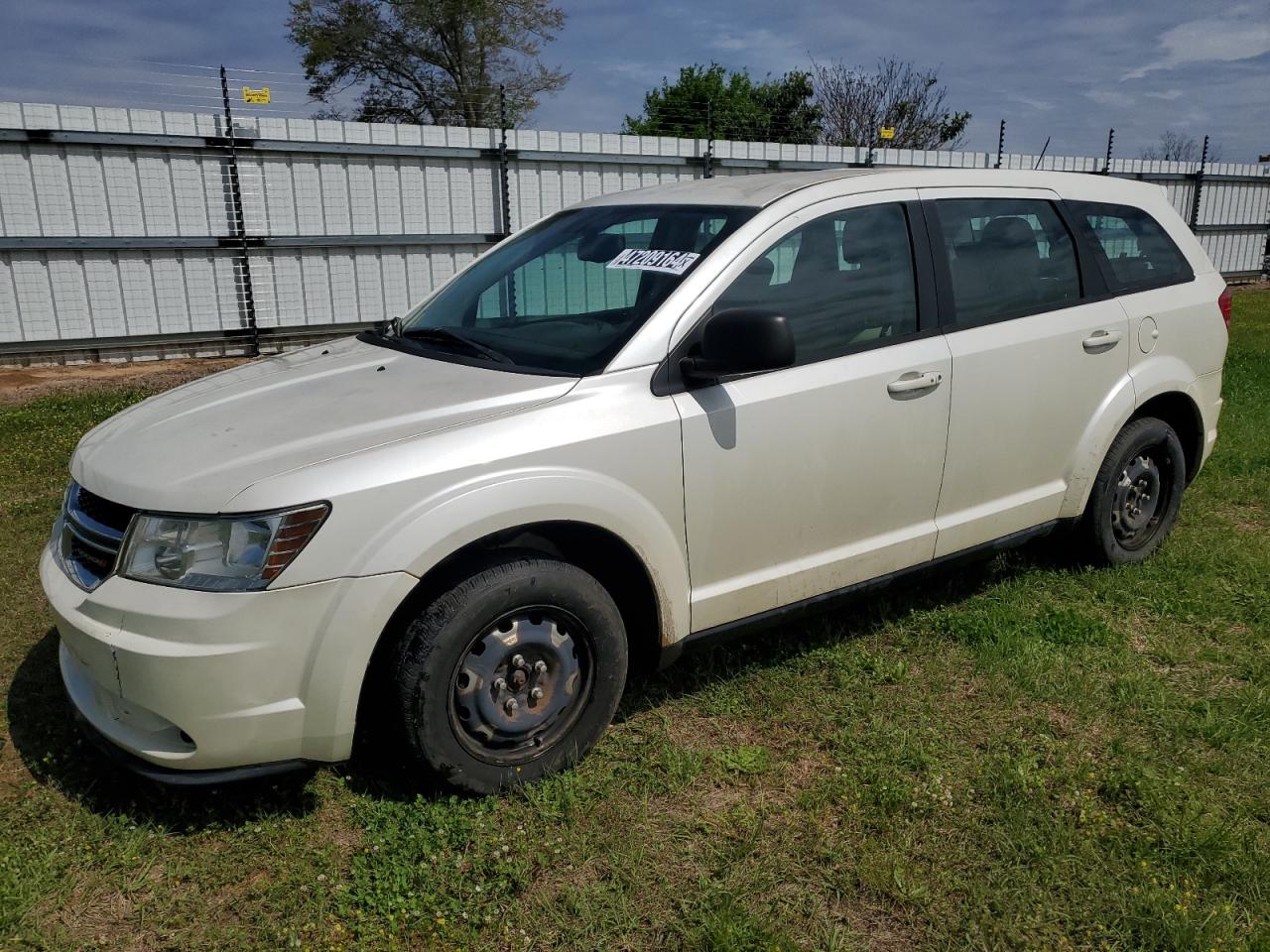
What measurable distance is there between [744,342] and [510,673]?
1.21 metres

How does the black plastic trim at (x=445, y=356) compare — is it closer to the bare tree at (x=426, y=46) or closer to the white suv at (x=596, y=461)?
the white suv at (x=596, y=461)

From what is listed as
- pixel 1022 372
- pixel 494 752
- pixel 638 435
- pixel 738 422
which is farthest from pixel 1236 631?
pixel 494 752

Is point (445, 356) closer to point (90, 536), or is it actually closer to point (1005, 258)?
point (90, 536)

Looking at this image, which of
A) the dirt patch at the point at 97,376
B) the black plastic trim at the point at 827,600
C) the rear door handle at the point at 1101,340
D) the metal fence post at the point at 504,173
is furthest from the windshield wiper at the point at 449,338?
the metal fence post at the point at 504,173

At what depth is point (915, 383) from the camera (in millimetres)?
3574

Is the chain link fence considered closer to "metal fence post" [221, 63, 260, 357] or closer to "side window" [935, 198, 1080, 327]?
"metal fence post" [221, 63, 260, 357]

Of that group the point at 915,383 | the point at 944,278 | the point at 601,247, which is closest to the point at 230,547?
the point at 601,247

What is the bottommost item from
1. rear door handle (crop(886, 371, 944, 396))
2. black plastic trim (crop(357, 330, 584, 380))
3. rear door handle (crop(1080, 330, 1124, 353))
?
rear door handle (crop(886, 371, 944, 396))

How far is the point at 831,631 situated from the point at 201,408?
2548 millimetres

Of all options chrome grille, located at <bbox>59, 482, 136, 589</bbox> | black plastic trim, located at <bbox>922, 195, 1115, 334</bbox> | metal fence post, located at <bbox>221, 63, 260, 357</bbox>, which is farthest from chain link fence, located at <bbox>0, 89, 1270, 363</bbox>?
chrome grille, located at <bbox>59, 482, 136, 589</bbox>

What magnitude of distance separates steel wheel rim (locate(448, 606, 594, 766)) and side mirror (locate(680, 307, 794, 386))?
899 mm

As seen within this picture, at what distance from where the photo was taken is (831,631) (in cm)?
409

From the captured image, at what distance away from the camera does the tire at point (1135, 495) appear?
4398 mm

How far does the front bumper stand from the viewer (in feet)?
8.12
